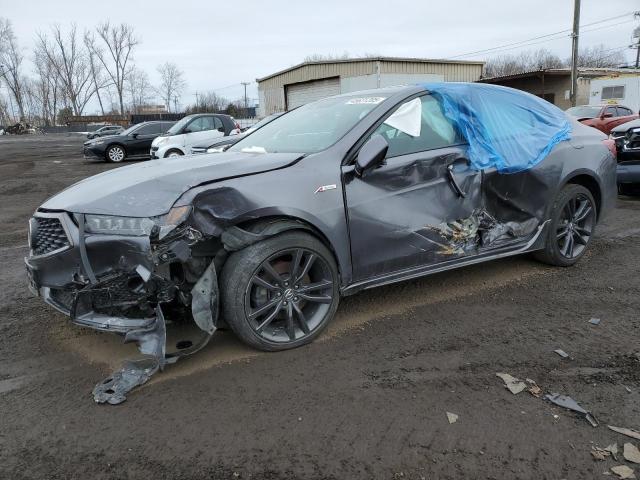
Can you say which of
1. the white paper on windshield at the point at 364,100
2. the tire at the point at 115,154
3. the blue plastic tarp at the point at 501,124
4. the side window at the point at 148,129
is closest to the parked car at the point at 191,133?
the tire at the point at 115,154

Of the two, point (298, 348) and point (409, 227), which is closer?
point (298, 348)

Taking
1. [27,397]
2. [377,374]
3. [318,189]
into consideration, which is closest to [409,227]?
[318,189]

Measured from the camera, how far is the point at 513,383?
9.53 ft

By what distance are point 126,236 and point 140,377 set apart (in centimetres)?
84

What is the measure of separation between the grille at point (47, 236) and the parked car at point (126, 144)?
16.8 metres

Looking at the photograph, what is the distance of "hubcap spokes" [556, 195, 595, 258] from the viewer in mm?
4770

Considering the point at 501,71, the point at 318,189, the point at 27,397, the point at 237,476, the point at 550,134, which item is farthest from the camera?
the point at 501,71

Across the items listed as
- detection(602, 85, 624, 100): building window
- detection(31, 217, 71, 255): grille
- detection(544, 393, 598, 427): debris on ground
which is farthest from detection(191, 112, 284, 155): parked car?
detection(602, 85, 624, 100): building window

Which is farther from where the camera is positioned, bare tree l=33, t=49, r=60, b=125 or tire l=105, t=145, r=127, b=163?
bare tree l=33, t=49, r=60, b=125

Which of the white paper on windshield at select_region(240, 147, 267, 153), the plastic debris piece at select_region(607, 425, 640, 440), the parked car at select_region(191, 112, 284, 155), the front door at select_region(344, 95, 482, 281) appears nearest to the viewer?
the plastic debris piece at select_region(607, 425, 640, 440)

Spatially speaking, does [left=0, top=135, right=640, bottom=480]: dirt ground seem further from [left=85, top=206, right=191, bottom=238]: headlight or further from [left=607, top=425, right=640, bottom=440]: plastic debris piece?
[left=85, top=206, right=191, bottom=238]: headlight

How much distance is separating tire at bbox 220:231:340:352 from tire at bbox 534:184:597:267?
237 cm

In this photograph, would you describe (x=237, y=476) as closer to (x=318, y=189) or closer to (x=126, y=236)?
(x=126, y=236)

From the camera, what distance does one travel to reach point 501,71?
71625 millimetres
